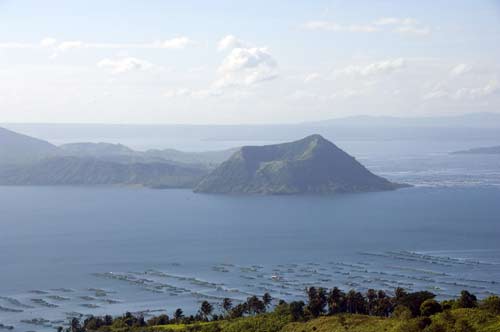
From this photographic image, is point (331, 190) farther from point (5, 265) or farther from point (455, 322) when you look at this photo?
point (455, 322)

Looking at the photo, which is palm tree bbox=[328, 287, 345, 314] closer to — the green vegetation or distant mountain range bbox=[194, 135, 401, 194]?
the green vegetation

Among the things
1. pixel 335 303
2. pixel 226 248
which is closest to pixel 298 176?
pixel 226 248

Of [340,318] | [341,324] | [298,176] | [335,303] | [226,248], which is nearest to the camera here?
[341,324]

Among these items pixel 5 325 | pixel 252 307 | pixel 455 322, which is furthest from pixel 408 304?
pixel 5 325

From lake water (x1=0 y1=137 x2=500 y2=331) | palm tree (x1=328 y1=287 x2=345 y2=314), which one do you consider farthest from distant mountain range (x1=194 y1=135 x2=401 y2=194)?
palm tree (x1=328 y1=287 x2=345 y2=314)

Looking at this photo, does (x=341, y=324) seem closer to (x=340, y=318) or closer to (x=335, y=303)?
(x=340, y=318)

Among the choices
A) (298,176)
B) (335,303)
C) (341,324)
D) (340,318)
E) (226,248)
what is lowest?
(341,324)
